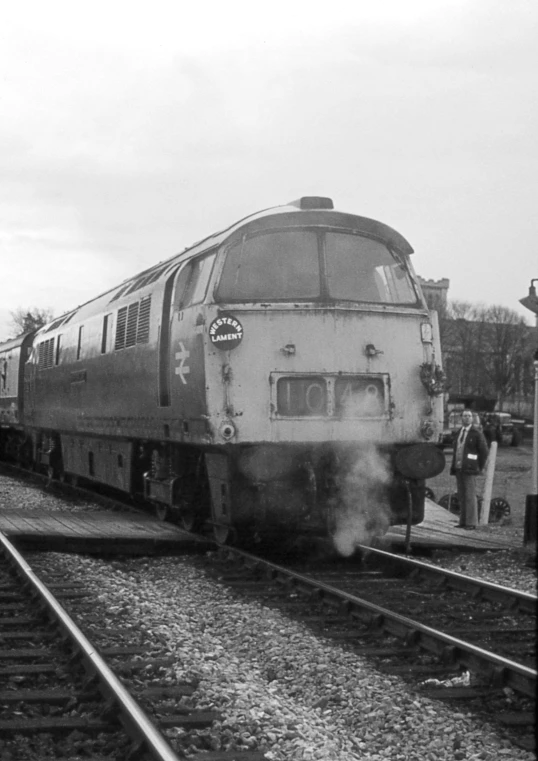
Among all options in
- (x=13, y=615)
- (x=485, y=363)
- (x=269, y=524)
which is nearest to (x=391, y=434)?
(x=269, y=524)

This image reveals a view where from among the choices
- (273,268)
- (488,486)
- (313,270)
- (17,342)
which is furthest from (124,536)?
(17,342)

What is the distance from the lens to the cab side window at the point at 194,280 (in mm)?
9492

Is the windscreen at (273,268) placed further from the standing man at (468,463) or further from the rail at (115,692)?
the standing man at (468,463)

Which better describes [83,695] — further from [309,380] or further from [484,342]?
[484,342]

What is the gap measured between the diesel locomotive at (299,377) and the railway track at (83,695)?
269cm

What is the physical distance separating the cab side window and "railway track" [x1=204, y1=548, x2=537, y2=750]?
7.88 feet

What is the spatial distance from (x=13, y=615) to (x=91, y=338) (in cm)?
745

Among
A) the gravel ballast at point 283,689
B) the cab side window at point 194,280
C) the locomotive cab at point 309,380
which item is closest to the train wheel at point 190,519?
the locomotive cab at point 309,380

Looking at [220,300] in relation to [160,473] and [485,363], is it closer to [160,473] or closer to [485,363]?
[160,473]

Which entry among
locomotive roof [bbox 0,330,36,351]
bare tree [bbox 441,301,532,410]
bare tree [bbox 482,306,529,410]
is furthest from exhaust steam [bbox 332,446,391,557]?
locomotive roof [bbox 0,330,36,351]

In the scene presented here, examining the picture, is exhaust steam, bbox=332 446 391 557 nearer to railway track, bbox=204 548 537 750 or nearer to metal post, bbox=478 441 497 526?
railway track, bbox=204 548 537 750

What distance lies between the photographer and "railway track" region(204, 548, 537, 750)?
5219mm

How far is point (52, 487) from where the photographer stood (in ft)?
62.1

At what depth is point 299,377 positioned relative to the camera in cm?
912
